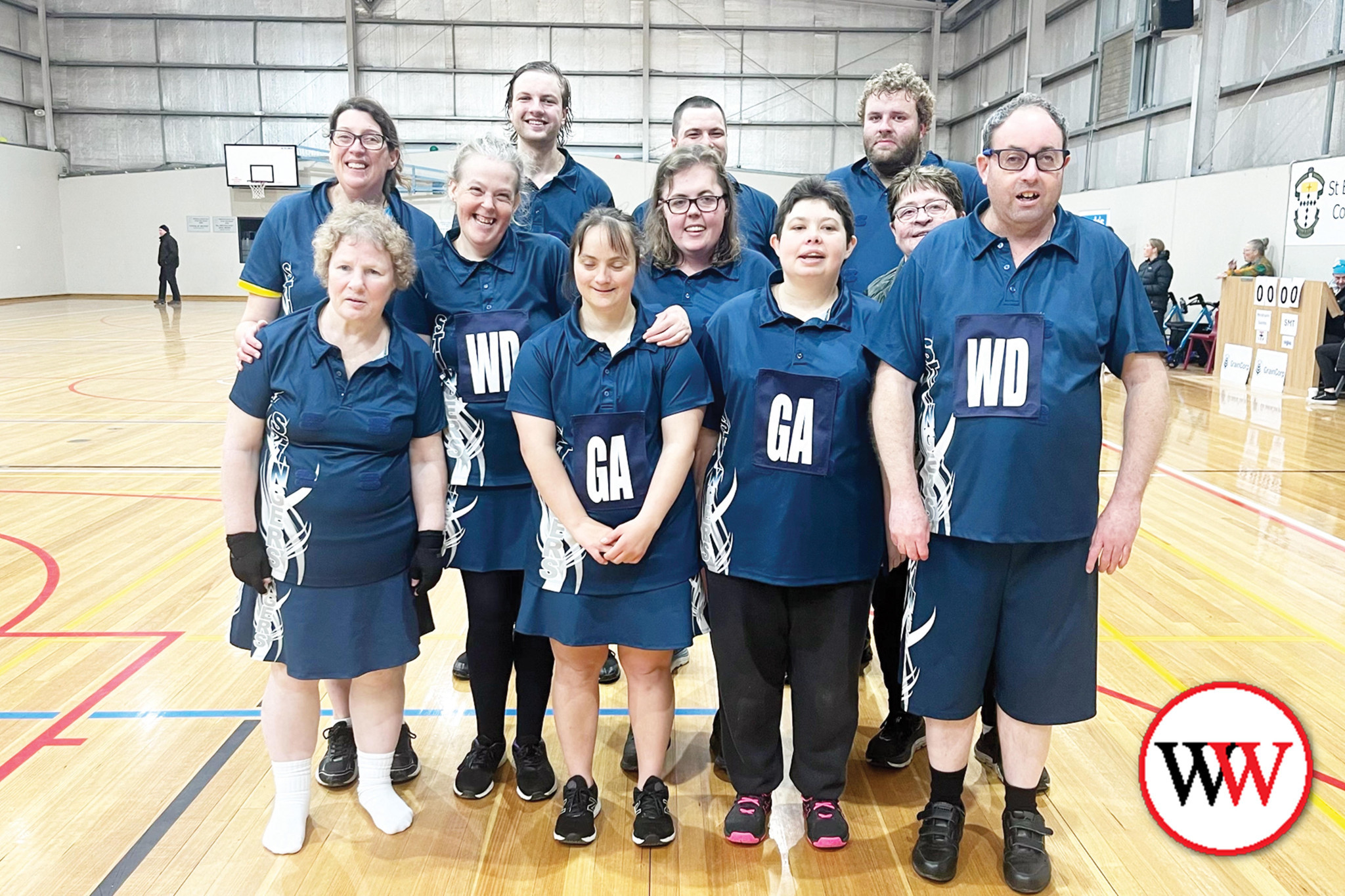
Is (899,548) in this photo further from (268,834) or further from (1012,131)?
(268,834)

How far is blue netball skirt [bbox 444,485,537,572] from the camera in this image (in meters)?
2.39

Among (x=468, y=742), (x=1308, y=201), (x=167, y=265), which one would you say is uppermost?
(x=1308, y=201)

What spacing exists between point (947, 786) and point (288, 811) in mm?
1560

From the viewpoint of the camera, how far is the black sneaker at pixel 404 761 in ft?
8.53

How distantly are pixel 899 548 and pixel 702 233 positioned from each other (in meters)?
0.93

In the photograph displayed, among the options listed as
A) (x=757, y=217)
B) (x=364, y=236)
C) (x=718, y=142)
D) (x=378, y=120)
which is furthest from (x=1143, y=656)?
(x=378, y=120)

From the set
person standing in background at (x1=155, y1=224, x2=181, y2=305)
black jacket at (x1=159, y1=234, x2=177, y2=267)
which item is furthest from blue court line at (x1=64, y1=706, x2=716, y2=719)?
black jacket at (x1=159, y1=234, x2=177, y2=267)

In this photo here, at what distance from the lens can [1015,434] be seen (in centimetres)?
192

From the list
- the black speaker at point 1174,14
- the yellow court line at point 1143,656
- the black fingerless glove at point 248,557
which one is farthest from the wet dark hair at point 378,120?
the black speaker at point 1174,14

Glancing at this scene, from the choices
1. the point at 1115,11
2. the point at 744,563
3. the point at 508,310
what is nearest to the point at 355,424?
the point at 508,310

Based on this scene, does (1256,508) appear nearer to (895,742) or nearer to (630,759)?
(895,742)

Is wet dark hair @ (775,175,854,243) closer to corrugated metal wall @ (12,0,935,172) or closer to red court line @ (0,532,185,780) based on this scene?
red court line @ (0,532,185,780)

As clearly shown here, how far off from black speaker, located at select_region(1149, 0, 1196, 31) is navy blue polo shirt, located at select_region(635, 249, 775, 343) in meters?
12.1

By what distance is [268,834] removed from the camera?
2.28 metres
